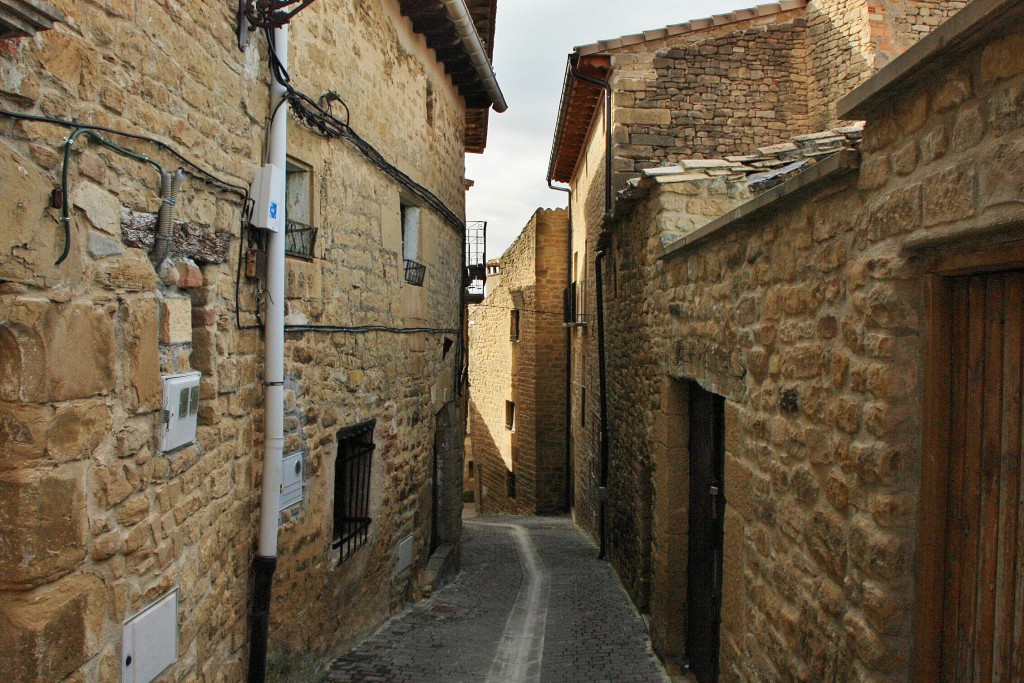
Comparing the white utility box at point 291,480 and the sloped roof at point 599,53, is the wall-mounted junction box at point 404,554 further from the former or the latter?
the sloped roof at point 599,53

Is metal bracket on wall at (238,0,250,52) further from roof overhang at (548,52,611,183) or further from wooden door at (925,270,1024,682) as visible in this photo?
roof overhang at (548,52,611,183)

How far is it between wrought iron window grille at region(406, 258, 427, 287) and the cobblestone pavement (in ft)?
10.6

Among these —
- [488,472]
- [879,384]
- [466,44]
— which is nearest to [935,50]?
[879,384]

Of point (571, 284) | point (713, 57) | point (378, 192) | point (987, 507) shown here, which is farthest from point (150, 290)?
point (571, 284)

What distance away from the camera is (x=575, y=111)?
37.2ft

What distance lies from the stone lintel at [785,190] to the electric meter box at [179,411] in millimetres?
2643

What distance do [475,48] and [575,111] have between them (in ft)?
13.0

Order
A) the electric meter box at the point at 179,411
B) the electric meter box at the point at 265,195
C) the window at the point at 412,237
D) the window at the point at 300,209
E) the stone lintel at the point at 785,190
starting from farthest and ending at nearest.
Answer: the window at the point at 412,237, the window at the point at 300,209, the electric meter box at the point at 265,195, the electric meter box at the point at 179,411, the stone lintel at the point at 785,190

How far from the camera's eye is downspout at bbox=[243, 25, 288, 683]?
12.9 feet

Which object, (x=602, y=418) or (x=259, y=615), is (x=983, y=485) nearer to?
(x=259, y=615)

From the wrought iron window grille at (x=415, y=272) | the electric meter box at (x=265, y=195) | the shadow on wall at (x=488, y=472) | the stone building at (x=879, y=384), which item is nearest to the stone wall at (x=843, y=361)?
the stone building at (x=879, y=384)

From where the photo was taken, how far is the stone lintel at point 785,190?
8.25ft

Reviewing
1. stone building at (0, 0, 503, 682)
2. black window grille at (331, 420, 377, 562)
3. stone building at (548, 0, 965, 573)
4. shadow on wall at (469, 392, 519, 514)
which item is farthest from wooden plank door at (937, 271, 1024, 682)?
shadow on wall at (469, 392, 519, 514)

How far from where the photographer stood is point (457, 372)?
9461 millimetres
